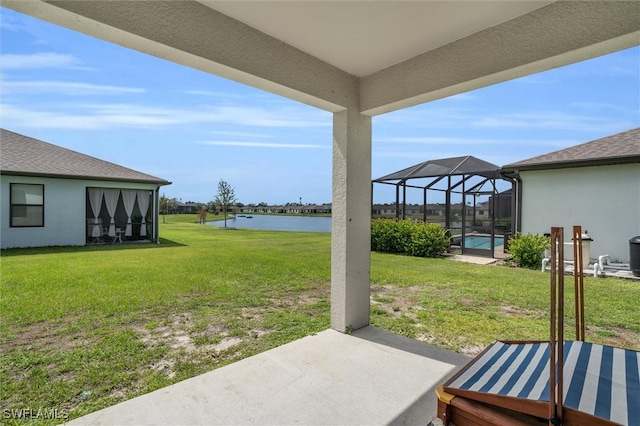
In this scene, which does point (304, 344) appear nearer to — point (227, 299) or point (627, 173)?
point (227, 299)

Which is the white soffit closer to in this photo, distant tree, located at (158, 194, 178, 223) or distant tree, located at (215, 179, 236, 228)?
distant tree, located at (215, 179, 236, 228)

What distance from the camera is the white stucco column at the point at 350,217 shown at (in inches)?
139

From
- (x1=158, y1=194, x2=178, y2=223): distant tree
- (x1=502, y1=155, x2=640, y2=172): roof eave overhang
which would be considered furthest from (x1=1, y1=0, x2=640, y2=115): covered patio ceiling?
(x1=158, y1=194, x2=178, y2=223): distant tree

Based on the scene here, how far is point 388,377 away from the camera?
263 centimetres

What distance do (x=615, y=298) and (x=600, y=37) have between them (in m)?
5.09

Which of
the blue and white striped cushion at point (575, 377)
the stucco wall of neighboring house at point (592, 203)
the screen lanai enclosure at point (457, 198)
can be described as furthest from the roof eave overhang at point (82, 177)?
the stucco wall of neighboring house at point (592, 203)

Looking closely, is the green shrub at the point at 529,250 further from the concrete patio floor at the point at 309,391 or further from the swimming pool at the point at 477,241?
the concrete patio floor at the point at 309,391

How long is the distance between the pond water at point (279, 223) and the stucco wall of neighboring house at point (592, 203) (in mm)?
12139

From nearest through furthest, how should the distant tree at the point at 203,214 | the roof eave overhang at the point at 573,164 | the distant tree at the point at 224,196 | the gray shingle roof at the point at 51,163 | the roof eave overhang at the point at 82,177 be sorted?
the roof eave overhang at the point at 573,164, the roof eave overhang at the point at 82,177, the gray shingle roof at the point at 51,163, the distant tree at the point at 224,196, the distant tree at the point at 203,214

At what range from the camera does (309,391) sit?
241 centimetres

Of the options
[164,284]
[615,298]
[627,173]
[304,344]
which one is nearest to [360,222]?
[304,344]

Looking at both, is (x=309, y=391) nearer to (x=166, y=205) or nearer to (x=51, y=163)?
(x=51, y=163)

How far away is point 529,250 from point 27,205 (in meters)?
16.3

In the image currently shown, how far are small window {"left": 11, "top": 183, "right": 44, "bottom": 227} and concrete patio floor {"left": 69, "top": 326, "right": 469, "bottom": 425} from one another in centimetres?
1243
